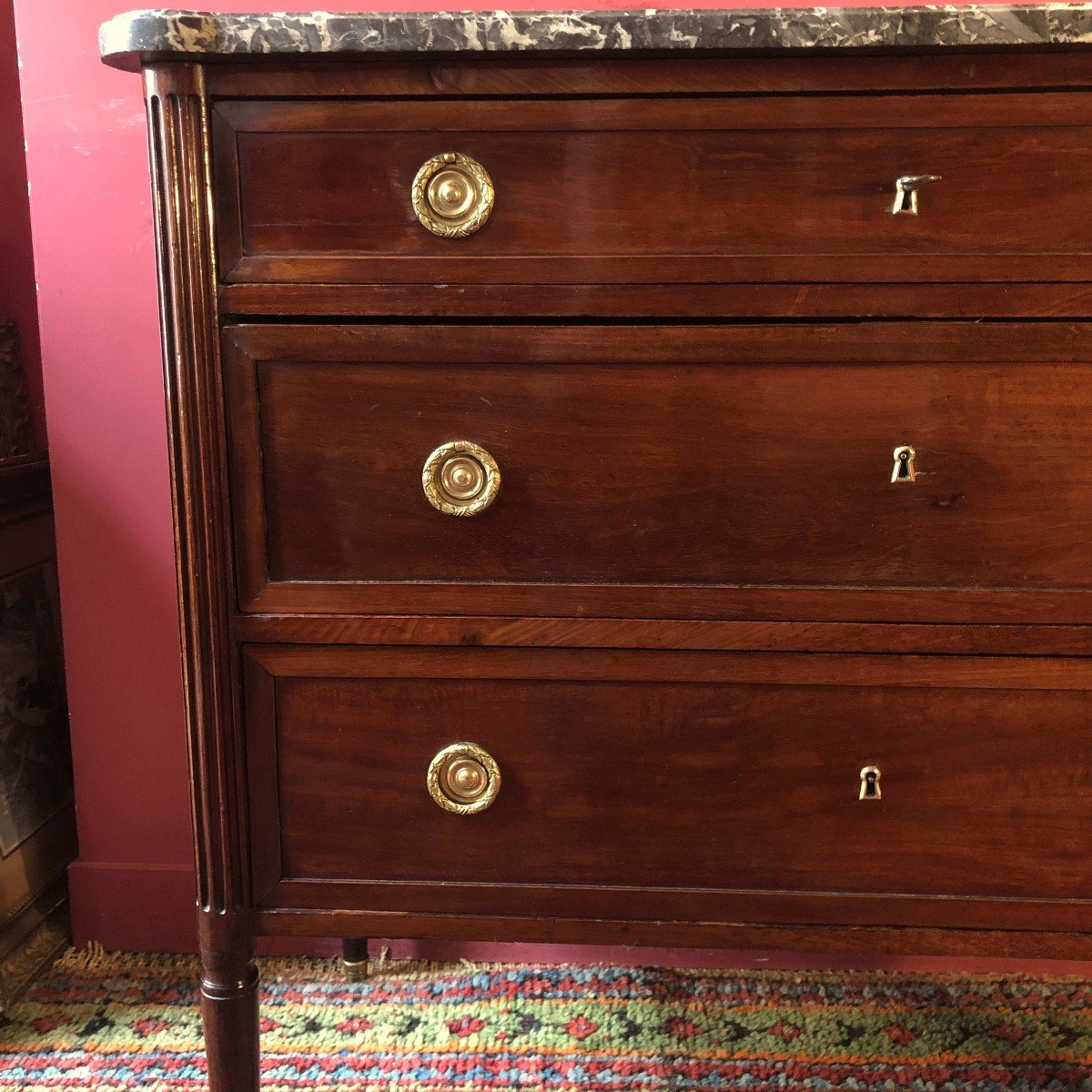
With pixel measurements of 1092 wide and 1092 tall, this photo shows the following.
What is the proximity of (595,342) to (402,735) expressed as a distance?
1.16 feet

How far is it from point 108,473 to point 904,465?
0.95 m

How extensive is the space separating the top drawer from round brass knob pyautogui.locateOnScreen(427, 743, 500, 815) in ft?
1.24

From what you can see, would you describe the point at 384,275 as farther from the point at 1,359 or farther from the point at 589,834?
the point at 1,359

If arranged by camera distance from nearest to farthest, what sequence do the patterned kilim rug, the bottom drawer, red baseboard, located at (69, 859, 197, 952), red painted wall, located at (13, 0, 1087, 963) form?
the bottom drawer → the patterned kilim rug → red painted wall, located at (13, 0, 1087, 963) → red baseboard, located at (69, 859, 197, 952)

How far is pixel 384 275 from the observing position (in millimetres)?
742

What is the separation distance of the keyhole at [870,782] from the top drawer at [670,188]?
38 centimetres

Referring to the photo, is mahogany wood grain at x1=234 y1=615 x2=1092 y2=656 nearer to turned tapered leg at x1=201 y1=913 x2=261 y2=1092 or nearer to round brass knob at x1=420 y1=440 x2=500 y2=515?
round brass knob at x1=420 y1=440 x2=500 y2=515

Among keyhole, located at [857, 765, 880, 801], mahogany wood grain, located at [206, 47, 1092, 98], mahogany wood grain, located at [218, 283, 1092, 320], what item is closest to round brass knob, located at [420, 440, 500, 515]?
mahogany wood grain, located at [218, 283, 1092, 320]

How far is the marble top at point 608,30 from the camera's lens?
68cm

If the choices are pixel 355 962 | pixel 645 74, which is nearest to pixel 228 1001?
pixel 355 962

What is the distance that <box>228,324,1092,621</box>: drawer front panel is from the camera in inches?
29.2

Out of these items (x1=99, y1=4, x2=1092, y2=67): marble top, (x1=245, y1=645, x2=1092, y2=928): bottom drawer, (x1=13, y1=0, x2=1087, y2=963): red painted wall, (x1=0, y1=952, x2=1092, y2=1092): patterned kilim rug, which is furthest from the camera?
(x1=13, y1=0, x2=1087, y2=963): red painted wall

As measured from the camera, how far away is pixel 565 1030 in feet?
3.66

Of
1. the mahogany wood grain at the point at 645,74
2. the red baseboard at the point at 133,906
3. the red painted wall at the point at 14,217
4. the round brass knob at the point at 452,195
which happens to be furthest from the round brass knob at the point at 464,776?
the red painted wall at the point at 14,217
